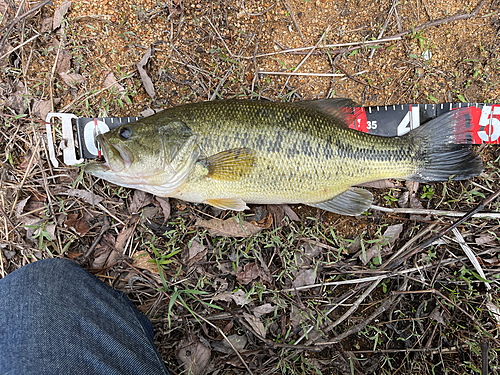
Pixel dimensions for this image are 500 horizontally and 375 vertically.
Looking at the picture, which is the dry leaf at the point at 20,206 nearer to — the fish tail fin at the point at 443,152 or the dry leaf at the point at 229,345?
the dry leaf at the point at 229,345

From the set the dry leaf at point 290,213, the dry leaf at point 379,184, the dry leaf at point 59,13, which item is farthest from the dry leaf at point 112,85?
the dry leaf at point 379,184

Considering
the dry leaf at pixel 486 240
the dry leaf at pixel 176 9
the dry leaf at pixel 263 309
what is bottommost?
the dry leaf at pixel 263 309

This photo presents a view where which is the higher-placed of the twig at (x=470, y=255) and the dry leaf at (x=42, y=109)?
the dry leaf at (x=42, y=109)

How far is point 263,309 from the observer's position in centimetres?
296

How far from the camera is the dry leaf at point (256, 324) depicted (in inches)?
115

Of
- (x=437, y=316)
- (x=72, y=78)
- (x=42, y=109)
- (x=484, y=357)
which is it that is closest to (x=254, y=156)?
(x=72, y=78)

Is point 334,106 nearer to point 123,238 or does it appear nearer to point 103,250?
point 123,238

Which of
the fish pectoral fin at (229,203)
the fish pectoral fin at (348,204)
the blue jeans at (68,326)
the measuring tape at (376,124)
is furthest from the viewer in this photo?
the measuring tape at (376,124)

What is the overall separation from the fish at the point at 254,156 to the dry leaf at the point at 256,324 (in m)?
1.16

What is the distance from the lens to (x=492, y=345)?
3008 mm

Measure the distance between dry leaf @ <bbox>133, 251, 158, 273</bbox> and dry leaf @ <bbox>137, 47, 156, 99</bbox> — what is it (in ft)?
5.50

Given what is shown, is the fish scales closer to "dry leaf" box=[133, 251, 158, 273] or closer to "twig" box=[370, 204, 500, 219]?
"twig" box=[370, 204, 500, 219]

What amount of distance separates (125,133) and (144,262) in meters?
1.32

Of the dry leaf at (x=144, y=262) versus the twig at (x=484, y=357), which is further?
the dry leaf at (x=144, y=262)
